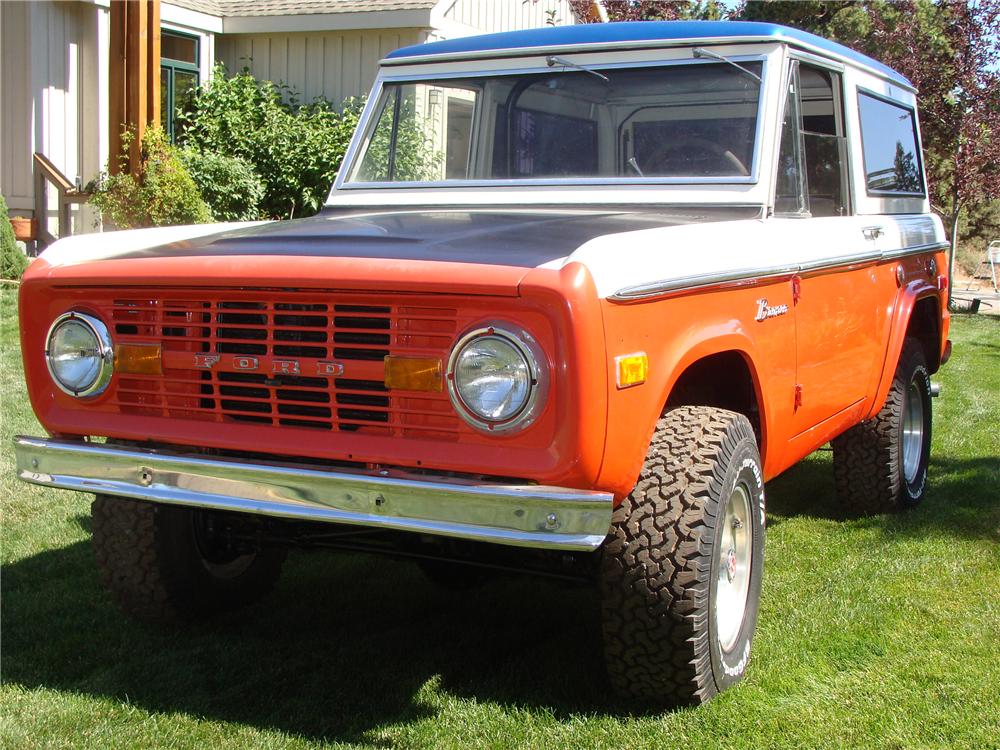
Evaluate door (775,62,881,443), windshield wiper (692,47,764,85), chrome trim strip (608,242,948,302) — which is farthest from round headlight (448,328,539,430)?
windshield wiper (692,47,764,85)

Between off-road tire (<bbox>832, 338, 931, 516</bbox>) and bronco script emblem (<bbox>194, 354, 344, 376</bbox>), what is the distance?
9.71ft

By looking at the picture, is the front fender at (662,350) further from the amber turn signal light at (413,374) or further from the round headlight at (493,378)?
the amber turn signal light at (413,374)

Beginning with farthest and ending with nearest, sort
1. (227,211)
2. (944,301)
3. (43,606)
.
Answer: (227,211) < (944,301) < (43,606)

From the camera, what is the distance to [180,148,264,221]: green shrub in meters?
11.3

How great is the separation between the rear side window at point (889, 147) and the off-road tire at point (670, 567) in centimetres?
224

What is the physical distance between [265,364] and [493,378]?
0.65 meters

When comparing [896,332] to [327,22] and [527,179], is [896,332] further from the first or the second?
[327,22]

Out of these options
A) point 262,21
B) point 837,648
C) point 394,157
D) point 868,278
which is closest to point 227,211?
point 262,21

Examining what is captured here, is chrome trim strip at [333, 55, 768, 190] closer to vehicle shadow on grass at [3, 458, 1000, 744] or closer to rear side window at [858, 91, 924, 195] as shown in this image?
rear side window at [858, 91, 924, 195]

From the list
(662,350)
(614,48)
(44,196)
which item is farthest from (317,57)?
(662,350)

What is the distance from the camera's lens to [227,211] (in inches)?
453

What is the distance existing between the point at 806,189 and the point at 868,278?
21.7 inches

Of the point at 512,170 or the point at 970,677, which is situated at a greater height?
the point at 512,170

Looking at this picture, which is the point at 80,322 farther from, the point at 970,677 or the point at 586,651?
the point at 970,677
